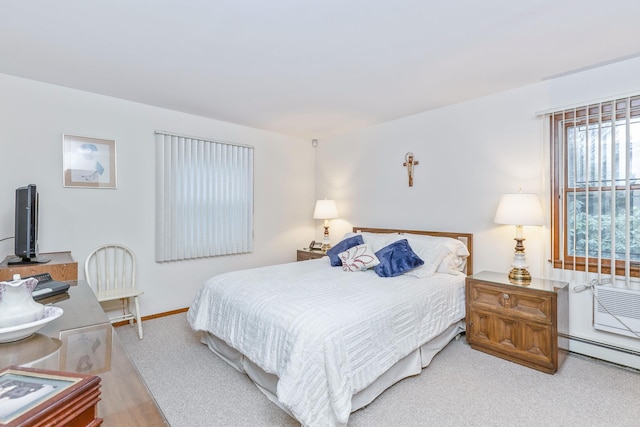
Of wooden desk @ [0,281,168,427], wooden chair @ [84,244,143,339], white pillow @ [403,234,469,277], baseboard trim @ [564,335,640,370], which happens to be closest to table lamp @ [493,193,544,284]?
white pillow @ [403,234,469,277]

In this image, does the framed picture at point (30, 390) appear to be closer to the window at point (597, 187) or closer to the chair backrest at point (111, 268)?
the chair backrest at point (111, 268)

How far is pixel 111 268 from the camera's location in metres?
3.29

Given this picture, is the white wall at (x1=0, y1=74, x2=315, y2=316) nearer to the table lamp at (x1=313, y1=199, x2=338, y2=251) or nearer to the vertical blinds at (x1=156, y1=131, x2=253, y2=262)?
the vertical blinds at (x1=156, y1=131, x2=253, y2=262)

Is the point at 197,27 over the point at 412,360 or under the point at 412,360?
over

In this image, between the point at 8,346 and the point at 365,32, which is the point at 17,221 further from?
the point at 365,32

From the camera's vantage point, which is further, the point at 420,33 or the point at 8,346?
the point at 420,33

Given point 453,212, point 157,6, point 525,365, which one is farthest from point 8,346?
point 453,212

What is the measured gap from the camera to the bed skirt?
79.0 inches

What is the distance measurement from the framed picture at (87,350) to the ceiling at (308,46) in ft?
5.71

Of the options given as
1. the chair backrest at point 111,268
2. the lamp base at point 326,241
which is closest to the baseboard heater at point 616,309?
the lamp base at point 326,241

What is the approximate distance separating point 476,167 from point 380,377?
91.8 inches

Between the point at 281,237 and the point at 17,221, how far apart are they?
2.93 m

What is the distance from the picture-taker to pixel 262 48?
7.49ft

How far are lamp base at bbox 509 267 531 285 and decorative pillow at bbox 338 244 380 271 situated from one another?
1164 mm
